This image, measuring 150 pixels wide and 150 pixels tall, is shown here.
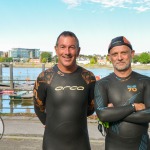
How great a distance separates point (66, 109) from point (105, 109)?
0.56 m

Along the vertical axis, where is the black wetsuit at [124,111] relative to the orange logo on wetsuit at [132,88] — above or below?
below

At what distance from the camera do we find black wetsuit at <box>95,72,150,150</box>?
324cm

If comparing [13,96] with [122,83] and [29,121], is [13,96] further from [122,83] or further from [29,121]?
[122,83]

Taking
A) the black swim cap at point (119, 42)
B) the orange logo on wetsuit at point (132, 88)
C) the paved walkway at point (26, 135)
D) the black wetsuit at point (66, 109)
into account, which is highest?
the black swim cap at point (119, 42)

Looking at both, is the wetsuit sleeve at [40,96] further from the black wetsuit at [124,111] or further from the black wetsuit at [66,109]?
the black wetsuit at [124,111]

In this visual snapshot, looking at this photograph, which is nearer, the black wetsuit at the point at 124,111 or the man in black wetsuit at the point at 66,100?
the black wetsuit at the point at 124,111

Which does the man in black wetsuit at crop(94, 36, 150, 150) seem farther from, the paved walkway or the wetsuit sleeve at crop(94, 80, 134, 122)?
the paved walkway

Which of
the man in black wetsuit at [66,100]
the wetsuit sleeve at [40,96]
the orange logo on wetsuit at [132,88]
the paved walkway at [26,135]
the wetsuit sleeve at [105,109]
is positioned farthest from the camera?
the paved walkway at [26,135]

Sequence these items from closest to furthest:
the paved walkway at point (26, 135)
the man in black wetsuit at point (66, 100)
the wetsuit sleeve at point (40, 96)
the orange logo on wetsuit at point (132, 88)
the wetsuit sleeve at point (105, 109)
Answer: the wetsuit sleeve at point (105, 109), the orange logo on wetsuit at point (132, 88), the man in black wetsuit at point (66, 100), the wetsuit sleeve at point (40, 96), the paved walkway at point (26, 135)

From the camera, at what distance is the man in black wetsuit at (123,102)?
10.7 feet

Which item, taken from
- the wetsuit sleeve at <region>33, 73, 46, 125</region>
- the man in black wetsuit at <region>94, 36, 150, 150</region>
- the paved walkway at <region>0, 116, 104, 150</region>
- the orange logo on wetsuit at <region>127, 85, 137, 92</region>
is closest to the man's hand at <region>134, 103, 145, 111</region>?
the man in black wetsuit at <region>94, 36, 150, 150</region>

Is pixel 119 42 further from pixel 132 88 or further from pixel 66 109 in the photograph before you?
pixel 66 109

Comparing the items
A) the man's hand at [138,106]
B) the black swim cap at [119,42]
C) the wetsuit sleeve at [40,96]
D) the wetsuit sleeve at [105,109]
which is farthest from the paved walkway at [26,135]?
the black swim cap at [119,42]

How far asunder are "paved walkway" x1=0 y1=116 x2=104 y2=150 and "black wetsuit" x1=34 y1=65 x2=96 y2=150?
2.76 m
